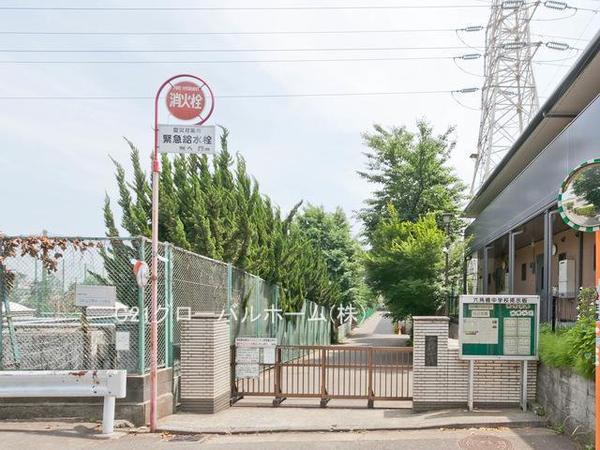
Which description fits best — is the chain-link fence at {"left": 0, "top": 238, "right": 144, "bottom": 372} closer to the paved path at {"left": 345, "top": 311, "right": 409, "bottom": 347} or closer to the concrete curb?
the concrete curb

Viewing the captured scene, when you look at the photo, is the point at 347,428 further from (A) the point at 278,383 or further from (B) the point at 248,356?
(B) the point at 248,356

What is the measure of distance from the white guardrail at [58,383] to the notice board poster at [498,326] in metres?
5.36

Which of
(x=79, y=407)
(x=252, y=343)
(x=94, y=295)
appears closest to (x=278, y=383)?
(x=252, y=343)

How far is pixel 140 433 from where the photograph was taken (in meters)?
8.52

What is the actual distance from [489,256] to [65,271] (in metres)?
22.2

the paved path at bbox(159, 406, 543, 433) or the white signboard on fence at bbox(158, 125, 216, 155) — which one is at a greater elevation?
the white signboard on fence at bbox(158, 125, 216, 155)

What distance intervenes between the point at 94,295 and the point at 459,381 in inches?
232

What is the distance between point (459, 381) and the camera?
9961 millimetres

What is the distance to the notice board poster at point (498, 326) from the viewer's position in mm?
9836

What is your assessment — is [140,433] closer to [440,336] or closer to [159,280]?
[159,280]

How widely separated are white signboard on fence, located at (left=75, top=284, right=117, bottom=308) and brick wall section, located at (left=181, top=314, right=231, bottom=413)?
1611 millimetres

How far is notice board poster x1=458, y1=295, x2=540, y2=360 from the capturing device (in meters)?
9.84

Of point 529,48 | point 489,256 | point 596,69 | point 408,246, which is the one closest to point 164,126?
point 596,69

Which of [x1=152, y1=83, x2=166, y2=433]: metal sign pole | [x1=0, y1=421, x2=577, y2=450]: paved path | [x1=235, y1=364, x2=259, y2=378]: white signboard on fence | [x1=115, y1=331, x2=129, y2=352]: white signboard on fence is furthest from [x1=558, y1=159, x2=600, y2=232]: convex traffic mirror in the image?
[x1=235, y1=364, x2=259, y2=378]: white signboard on fence
